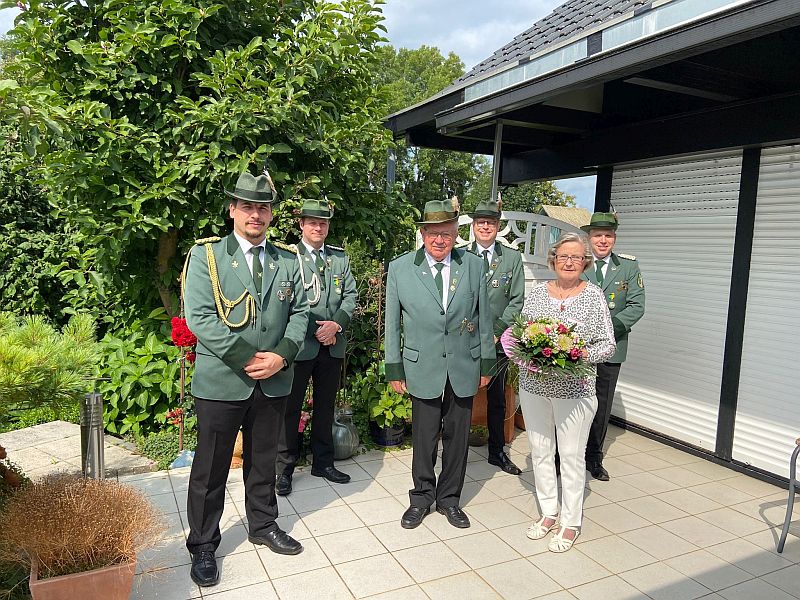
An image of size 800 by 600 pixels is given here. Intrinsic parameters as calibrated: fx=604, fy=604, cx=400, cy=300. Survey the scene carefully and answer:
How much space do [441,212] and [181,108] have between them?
2.15 metres

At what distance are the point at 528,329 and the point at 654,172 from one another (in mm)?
3127

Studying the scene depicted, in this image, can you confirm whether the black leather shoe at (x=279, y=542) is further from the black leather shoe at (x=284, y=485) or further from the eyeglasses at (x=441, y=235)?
the eyeglasses at (x=441, y=235)

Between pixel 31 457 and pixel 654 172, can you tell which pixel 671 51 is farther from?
pixel 31 457

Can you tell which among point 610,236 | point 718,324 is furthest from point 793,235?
point 610,236

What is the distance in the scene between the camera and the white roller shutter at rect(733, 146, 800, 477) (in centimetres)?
424

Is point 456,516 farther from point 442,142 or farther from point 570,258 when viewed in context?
point 442,142

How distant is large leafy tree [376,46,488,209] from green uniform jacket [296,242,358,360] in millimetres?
20624

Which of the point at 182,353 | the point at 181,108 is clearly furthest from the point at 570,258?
the point at 181,108

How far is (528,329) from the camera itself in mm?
3111

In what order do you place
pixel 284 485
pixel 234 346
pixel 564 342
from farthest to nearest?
pixel 284 485, pixel 564 342, pixel 234 346

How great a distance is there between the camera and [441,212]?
10.7 ft

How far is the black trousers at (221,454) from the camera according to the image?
9.27ft

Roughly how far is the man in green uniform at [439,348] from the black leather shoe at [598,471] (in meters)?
1.32

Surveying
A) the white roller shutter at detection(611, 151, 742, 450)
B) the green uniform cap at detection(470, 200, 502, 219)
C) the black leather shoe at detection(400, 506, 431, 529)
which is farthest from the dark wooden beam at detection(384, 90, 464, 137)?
the black leather shoe at detection(400, 506, 431, 529)
